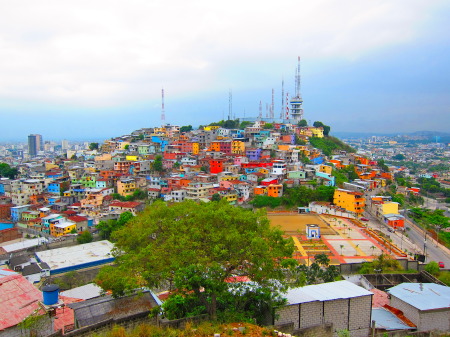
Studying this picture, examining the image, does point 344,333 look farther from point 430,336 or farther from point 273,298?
point 430,336

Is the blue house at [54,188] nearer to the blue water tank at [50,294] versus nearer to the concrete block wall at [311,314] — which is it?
the blue water tank at [50,294]

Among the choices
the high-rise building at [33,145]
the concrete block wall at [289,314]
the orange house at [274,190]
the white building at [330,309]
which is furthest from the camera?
the high-rise building at [33,145]

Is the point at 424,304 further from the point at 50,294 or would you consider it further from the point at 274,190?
the point at 274,190

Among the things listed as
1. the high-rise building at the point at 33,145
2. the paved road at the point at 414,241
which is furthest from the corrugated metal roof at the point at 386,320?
the high-rise building at the point at 33,145

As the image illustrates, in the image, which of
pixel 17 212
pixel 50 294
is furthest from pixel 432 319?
pixel 17 212

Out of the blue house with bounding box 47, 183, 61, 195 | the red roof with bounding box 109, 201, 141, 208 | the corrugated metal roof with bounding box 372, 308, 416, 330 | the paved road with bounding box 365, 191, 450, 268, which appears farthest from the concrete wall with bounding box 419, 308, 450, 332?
the blue house with bounding box 47, 183, 61, 195

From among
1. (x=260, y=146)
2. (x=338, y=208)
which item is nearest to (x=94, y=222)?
(x=338, y=208)

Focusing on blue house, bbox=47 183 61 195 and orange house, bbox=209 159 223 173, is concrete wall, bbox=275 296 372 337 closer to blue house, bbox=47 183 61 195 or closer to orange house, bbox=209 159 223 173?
orange house, bbox=209 159 223 173
